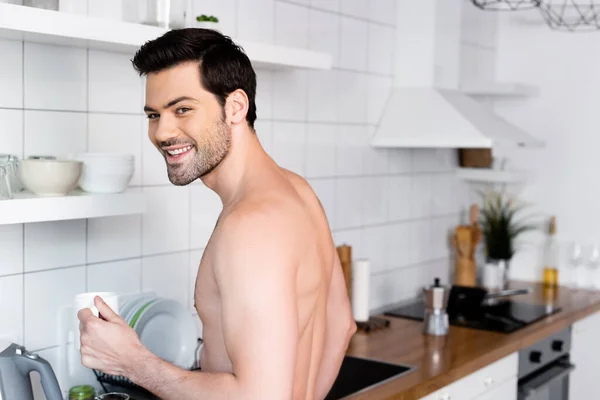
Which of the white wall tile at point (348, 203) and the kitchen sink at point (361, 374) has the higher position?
the white wall tile at point (348, 203)

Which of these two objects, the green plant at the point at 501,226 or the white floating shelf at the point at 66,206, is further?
the green plant at the point at 501,226

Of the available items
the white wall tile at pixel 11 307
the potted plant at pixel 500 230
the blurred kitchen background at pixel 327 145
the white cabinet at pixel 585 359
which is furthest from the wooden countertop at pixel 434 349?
the white wall tile at pixel 11 307

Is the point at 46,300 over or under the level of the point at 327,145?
under

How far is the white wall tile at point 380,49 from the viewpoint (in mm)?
3424

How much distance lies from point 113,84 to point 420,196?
1.82m

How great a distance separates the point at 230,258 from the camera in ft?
5.00

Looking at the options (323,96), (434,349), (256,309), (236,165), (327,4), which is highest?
(327,4)

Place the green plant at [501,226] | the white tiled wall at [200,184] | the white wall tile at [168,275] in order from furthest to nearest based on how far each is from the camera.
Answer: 1. the green plant at [501,226]
2. the white wall tile at [168,275]
3. the white tiled wall at [200,184]

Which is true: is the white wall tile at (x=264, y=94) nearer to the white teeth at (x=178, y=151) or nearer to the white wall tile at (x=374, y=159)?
the white wall tile at (x=374, y=159)

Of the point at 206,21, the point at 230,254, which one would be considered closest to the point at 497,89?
the point at 206,21

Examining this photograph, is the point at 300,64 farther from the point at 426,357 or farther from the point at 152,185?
the point at 426,357

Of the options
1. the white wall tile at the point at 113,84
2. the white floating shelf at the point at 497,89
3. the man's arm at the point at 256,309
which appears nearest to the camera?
the man's arm at the point at 256,309

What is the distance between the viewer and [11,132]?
6.93ft

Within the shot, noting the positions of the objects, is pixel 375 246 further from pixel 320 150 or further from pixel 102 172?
pixel 102 172
